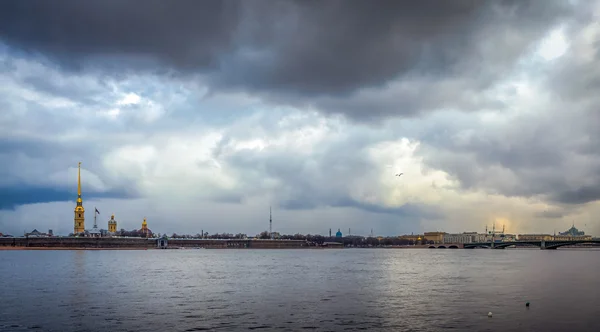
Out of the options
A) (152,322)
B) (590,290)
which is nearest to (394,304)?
(152,322)

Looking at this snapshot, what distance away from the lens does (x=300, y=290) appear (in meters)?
65.1

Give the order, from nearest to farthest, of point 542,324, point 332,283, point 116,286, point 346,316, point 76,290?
point 542,324
point 346,316
point 76,290
point 116,286
point 332,283

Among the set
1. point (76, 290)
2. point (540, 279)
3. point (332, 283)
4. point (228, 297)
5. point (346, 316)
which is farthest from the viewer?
point (540, 279)

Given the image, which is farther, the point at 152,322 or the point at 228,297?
the point at 228,297

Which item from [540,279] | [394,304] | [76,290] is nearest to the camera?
[394,304]

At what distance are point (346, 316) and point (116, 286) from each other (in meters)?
36.1

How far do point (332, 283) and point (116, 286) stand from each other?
2710cm

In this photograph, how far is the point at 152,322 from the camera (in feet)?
137

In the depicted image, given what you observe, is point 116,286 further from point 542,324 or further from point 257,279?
point 542,324

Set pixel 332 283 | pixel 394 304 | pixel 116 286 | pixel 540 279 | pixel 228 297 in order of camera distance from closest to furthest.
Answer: pixel 394 304
pixel 228 297
pixel 116 286
pixel 332 283
pixel 540 279

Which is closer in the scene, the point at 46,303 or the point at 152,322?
the point at 152,322

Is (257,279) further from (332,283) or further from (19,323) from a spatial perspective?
(19,323)

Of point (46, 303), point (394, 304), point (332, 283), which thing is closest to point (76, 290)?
point (46, 303)

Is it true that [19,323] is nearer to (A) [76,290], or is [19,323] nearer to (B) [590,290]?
(A) [76,290]
